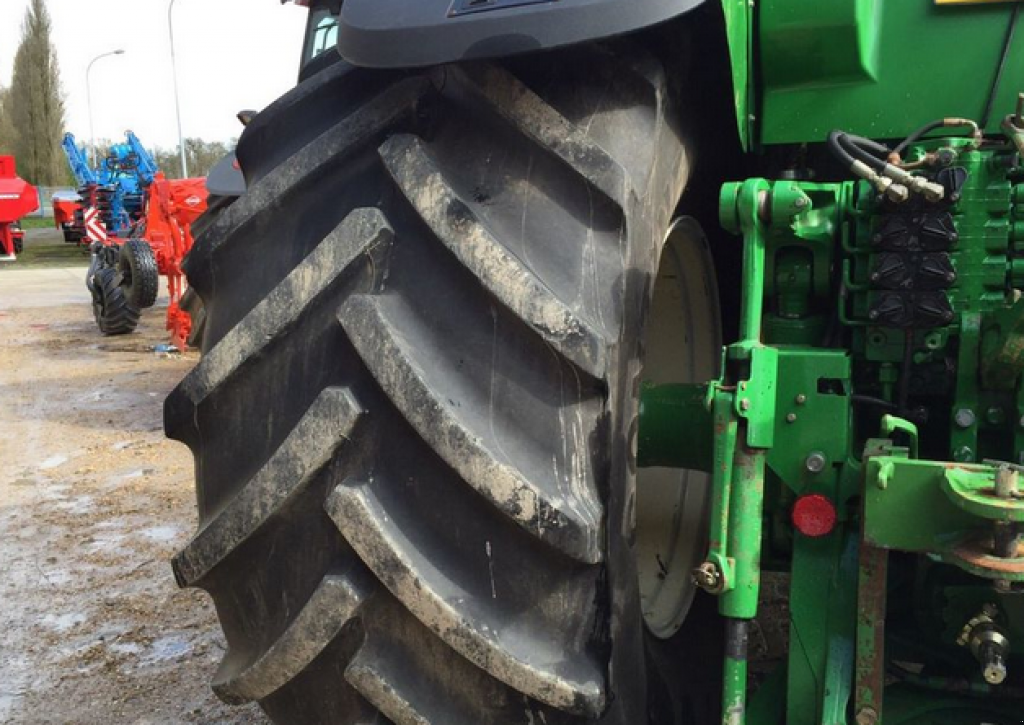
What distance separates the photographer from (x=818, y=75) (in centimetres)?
185

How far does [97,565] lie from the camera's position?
3.81 m

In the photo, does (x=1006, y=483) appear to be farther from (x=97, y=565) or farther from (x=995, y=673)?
(x=97, y=565)

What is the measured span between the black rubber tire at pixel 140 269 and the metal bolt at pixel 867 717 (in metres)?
8.70

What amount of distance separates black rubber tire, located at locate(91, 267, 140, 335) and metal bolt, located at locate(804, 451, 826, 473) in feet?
30.5

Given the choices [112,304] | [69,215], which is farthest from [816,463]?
[69,215]

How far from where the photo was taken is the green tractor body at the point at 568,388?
133 cm

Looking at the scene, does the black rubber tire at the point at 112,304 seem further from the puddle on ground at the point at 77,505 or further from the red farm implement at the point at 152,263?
the puddle on ground at the point at 77,505

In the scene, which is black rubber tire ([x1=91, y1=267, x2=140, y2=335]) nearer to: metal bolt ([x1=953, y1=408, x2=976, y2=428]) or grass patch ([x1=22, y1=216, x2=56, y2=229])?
metal bolt ([x1=953, y1=408, x2=976, y2=428])

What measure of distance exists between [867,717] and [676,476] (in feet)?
3.17

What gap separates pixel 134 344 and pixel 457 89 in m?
9.03

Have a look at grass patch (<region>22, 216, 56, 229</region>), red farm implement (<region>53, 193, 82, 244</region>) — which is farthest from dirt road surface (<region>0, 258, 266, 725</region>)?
grass patch (<region>22, 216, 56, 229</region>)

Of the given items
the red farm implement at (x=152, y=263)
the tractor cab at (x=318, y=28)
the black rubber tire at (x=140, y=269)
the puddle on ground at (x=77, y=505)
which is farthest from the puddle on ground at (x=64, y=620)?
the black rubber tire at (x=140, y=269)

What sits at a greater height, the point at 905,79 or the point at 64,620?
the point at 905,79

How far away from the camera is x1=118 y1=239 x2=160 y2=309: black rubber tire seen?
942 cm
